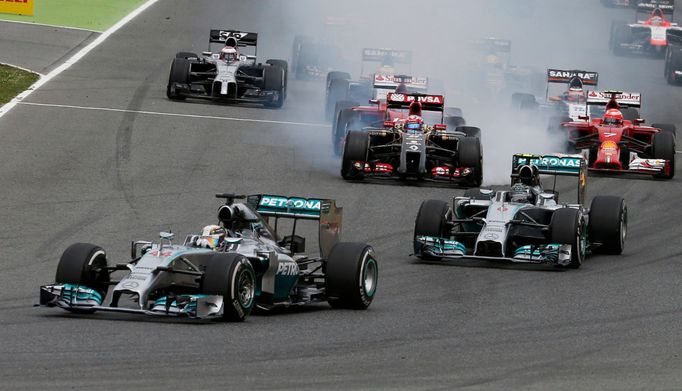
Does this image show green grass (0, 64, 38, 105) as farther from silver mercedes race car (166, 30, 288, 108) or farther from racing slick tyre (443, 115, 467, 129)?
racing slick tyre (443, 115, 467, 129)

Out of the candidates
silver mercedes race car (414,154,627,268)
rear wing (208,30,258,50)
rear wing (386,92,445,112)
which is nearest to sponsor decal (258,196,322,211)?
silver mercedes race car (414,154,627,268)

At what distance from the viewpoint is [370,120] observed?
31562mm

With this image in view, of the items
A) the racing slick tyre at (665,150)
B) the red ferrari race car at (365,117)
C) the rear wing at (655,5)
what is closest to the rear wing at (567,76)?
the red ferrari race car at (365,117)

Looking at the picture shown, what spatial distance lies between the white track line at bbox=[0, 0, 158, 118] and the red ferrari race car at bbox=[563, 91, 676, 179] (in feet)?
42.3

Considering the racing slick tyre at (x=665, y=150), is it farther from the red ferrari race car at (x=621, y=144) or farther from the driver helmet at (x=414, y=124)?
the driver helmet at (x=414, y=124)

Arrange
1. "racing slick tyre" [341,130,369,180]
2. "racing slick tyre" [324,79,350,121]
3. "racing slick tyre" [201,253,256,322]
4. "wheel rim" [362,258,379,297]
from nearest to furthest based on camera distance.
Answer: "racing slick tyre" [201,253,256,322], "wheel rim" [362,258,379,297], "racing slick tyre" [341,130,369,180], "racing slick tyre" [324,79,350,121]

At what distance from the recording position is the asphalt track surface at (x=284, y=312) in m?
12.9

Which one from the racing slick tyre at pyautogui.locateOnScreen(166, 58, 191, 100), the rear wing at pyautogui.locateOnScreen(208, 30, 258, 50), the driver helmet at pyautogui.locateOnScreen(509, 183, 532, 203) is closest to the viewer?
the driver helmet at pyautogui.locateOnScreen(509, 183, 532, 203)

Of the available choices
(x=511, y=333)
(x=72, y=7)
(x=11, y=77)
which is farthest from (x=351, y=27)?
(x=511, y=333)

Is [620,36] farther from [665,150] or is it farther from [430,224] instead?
[430,224]

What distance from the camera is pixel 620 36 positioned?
54938 mm

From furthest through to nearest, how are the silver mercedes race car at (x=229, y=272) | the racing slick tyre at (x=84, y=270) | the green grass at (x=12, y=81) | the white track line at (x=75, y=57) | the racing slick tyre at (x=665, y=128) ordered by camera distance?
the green grass at (x=12, y=81)
the white track line at (x=75, y=57)
the racing slick tyre at (x=665, y=128)
the racing slick tyre at (x=84, y=270)
the silver mercedes race car at (x=229, y=272)

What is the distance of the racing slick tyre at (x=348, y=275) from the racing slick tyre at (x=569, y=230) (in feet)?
15.1

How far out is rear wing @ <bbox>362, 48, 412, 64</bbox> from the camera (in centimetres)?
3941
